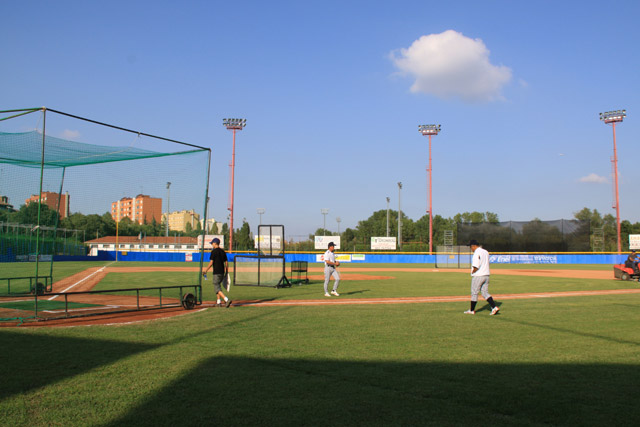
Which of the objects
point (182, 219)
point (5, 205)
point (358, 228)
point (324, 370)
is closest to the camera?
point (324, 370)

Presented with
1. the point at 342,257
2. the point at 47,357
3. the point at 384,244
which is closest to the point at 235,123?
the point at 342,257

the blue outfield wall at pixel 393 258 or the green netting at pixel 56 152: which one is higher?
the green netting at pixel 56 152

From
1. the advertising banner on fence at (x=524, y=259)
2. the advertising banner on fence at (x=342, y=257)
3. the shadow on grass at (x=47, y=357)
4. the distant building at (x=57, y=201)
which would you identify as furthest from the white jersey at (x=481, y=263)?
the advertising banner on fence at (x=524, y=259)

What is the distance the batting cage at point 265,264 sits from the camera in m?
20.4

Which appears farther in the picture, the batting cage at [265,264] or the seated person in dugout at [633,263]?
the seated person in dugout at [633,263]

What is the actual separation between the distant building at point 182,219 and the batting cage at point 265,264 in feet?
18.3

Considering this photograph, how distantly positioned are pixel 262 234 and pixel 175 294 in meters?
5.48

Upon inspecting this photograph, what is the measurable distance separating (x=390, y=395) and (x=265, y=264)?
15786 millimetres

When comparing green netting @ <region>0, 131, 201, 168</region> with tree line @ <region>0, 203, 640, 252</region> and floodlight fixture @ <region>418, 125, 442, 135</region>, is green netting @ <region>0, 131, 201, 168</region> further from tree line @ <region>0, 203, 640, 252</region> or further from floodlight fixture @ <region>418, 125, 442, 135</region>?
floodlight fixture @ <region>418, 125, 442, 135</region>

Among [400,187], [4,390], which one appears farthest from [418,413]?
[400,187]

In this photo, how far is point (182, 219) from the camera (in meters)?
14.6

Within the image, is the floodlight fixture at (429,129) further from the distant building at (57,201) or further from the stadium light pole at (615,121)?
the distant building at (57,201)

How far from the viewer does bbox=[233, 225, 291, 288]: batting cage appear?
20.4 metres

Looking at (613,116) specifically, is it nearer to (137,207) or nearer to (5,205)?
(137,207)
